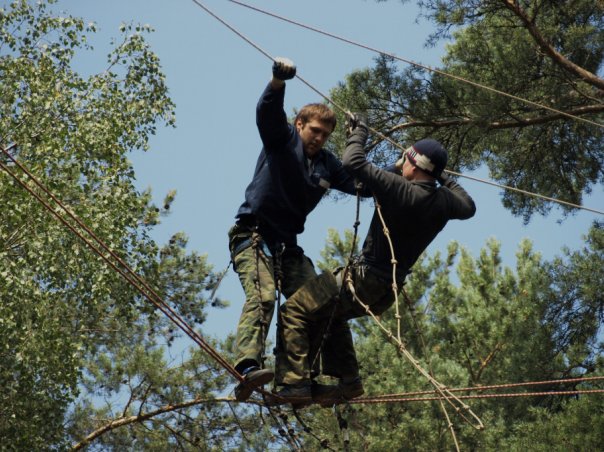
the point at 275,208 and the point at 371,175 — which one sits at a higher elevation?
the point at 275,208

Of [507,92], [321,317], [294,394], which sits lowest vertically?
[294,394]

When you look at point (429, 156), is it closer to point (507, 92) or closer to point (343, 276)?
point (343, 276)

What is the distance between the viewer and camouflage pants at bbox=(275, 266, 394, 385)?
5648mm

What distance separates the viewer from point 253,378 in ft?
17.7

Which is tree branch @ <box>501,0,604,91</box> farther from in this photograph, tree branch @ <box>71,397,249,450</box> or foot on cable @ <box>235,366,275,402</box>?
foot on cable @ <box>235,366,275,402</box>

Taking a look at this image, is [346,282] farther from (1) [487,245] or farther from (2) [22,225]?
(1) [487,245]

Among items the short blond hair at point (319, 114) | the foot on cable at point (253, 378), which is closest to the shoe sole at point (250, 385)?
the foot on cable at point (253, 378)

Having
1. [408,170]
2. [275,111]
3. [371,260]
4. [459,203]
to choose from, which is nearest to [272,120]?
[275,111]

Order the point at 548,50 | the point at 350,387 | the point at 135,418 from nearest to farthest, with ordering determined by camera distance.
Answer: the point at 350,387, the point at 548,50, the point at 135,418

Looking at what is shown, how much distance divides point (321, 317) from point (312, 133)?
34.2 inches

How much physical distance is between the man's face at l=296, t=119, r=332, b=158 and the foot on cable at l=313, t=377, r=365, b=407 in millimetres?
1110

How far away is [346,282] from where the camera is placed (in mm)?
5688

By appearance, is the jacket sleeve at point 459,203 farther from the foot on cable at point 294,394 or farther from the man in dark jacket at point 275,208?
the foot on cable at point 294,394

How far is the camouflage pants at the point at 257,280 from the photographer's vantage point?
5.51 meters
